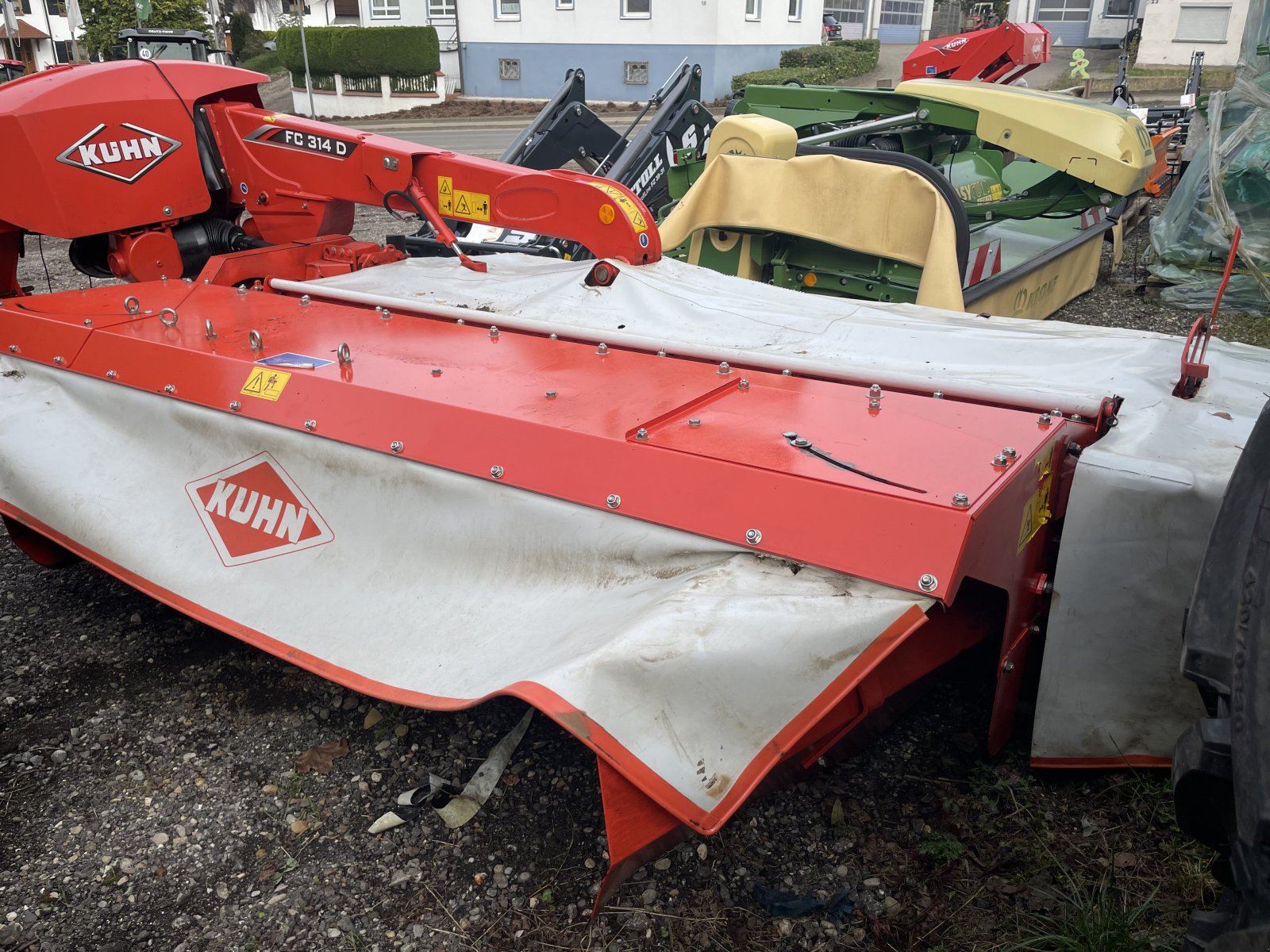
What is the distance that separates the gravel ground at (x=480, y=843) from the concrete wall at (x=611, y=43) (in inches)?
802

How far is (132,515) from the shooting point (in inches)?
112

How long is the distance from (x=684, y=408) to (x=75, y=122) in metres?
2.34

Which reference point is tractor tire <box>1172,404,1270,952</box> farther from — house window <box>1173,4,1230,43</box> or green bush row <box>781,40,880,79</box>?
house window <box>1173,4,1230,43</box>

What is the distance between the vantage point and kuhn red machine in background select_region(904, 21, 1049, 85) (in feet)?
23.3

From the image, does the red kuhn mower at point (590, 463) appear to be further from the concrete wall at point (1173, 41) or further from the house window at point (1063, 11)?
the house window at point (1063, 11)

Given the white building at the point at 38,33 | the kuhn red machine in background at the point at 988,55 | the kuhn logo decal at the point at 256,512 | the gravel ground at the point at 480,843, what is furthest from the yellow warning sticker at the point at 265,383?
the white building at the point at 38,33

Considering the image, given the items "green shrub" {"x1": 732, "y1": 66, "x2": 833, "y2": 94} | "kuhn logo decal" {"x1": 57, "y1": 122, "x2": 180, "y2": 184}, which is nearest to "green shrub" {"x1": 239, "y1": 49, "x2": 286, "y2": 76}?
"green shrub" {"x1": 732, "y1": 66, "x2": 833, "y2": 94}

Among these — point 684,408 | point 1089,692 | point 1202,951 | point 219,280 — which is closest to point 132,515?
point 219,280

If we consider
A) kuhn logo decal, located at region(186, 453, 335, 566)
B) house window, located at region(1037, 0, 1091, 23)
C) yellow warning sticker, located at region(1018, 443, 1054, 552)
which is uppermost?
house window, located at region(1037, 0, 1091, 23)

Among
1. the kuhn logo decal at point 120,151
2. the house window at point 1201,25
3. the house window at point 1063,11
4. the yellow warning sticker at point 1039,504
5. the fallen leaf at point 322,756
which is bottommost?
the fallen leaf at point 322,756

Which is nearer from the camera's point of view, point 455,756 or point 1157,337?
point 455,756

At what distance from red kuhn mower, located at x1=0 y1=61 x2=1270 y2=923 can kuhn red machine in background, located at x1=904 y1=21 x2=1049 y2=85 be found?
16.3ft

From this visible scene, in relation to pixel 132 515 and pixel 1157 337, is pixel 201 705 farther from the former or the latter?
pixel 1157 337

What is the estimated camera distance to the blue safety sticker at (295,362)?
2641mm
